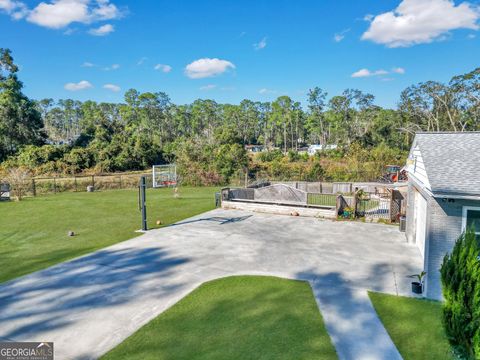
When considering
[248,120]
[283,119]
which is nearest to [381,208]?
[283,119]

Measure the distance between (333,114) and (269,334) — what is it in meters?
59.8

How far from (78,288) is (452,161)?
8.96m

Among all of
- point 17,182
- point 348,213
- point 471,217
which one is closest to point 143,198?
point 348,213

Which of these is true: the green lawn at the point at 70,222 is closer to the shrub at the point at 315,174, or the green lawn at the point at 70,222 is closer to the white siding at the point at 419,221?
the shrub at the point at 315,174

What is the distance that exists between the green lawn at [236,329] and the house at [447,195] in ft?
9.18

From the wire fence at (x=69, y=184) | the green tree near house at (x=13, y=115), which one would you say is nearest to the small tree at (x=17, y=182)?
the wire fence at (x=69, y=184)

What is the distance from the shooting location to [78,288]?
24.2ft

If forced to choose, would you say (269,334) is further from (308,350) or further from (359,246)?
(359,246)

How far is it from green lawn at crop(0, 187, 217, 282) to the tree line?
442 inches

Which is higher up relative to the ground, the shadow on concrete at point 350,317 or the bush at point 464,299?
the bush at point 464,299

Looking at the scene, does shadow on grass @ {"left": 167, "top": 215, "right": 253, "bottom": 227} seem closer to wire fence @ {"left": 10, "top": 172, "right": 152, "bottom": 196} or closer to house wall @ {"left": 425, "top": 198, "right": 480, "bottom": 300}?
house wall @ {"left": 425, "top": 198, "right": 480, "bottom": 300}

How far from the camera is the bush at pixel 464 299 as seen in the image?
4.10 metres

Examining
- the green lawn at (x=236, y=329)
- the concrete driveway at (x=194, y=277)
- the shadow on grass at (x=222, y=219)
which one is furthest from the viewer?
the shadow on grass at (x=222, y=219)

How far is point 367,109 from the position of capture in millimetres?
55250
